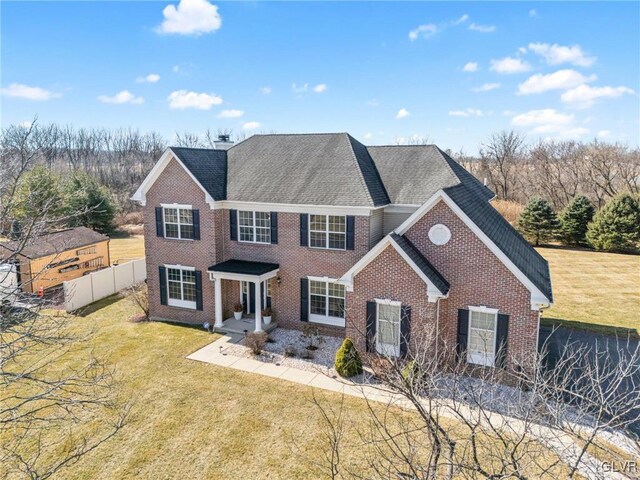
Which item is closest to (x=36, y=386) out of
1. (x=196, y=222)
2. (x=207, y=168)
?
(x=196, y=222)

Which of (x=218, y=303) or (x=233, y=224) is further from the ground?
(x=233, y=224)

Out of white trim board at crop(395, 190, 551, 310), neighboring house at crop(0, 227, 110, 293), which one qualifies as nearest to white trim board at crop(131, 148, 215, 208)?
neighboring house at crop(0, 227, 110, 293)

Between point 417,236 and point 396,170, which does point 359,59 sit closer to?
point 396,170

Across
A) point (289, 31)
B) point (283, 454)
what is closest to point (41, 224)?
point (283, 454)

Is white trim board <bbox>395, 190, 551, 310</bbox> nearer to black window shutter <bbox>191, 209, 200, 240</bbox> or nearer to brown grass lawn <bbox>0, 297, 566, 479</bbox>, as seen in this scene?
brown grass lawn <bbox>0, 297, 566, 479</bbox>

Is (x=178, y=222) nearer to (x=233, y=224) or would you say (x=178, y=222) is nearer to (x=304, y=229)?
(x=233, y=224)

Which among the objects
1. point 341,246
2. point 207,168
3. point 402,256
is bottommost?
point 341,246
